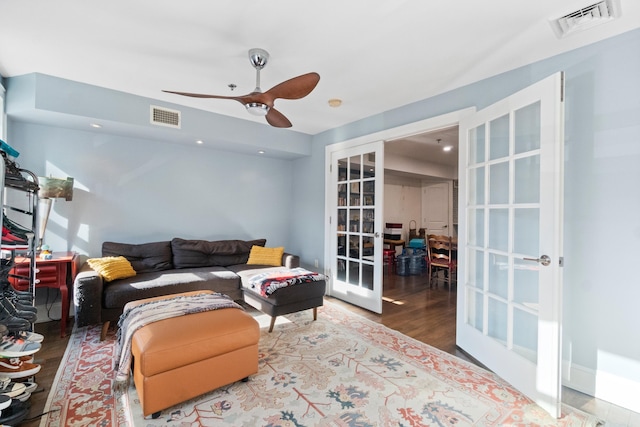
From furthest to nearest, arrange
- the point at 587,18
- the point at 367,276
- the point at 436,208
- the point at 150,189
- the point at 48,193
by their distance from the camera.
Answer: the point at 436,208
the point at 150,189
the point at 367,276
the point at 48,193
the point at 587,18

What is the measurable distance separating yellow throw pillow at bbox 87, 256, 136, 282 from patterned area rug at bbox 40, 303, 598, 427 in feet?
2.04

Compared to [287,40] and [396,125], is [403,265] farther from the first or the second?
[287,40]

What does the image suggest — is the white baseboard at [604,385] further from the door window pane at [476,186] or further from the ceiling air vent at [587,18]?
the ceiling air vent at [587,18]

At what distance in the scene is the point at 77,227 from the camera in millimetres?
3373

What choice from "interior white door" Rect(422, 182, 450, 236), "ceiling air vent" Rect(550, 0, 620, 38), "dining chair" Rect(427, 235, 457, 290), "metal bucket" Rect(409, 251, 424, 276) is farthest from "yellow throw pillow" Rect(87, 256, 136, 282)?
"interior white door" Rect(422, 182, 450, 236)

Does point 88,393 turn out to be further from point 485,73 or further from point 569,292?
point 485,73

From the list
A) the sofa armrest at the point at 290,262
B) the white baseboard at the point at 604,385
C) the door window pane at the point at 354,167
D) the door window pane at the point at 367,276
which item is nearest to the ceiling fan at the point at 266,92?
the door window pane at the point at 354,167

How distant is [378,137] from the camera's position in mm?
3572

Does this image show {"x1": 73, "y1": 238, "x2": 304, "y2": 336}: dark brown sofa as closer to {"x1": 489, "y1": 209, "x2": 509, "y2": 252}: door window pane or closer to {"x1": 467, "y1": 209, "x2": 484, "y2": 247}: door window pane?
{"x1": 467, "y1": 209, "x2": 484, "y2": 247}: door window pane

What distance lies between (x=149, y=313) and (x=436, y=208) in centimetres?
740

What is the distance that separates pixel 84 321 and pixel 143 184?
5.96 feet

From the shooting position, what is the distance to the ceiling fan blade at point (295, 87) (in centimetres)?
195

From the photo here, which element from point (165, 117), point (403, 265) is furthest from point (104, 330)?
point (403, 265)

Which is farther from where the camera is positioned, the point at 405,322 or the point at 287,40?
the point at 405,322
